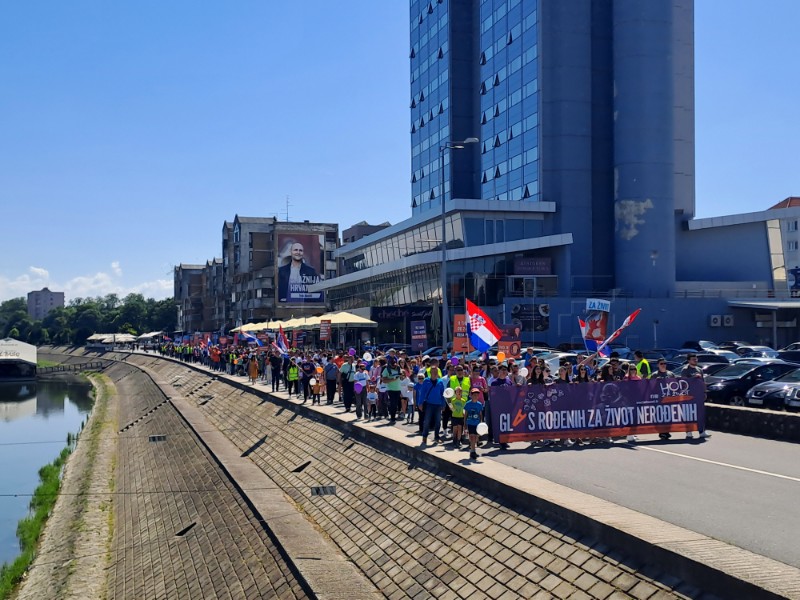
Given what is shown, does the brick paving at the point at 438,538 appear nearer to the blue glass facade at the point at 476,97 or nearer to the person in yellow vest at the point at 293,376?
the person in yellow vest at the point at 293,376

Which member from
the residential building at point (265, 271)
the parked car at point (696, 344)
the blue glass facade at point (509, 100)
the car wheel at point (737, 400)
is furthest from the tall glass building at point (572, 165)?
the residential building at point (265, 271)

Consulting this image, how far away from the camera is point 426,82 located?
79125 mm

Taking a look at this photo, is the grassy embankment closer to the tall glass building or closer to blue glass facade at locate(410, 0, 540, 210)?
the tall glass building

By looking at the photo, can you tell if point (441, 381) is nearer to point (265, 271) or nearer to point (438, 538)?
point (438, 538)

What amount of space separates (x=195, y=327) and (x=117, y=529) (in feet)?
465

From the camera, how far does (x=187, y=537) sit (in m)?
17.7

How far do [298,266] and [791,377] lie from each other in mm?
85070

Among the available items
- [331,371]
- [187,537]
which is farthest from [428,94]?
[187,537]

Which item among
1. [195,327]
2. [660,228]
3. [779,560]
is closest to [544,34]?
[660,228]

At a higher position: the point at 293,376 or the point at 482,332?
the point at 482,332

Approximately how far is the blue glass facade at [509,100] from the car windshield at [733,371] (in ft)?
119

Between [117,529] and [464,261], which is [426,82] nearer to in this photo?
[464,261]

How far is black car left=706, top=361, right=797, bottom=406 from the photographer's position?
74.1ft

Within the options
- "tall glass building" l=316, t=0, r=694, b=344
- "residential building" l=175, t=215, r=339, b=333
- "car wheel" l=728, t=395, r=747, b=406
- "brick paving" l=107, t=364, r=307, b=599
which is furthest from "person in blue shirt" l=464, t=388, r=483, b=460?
"residential building" l=175, t=215, r=339, b=333
